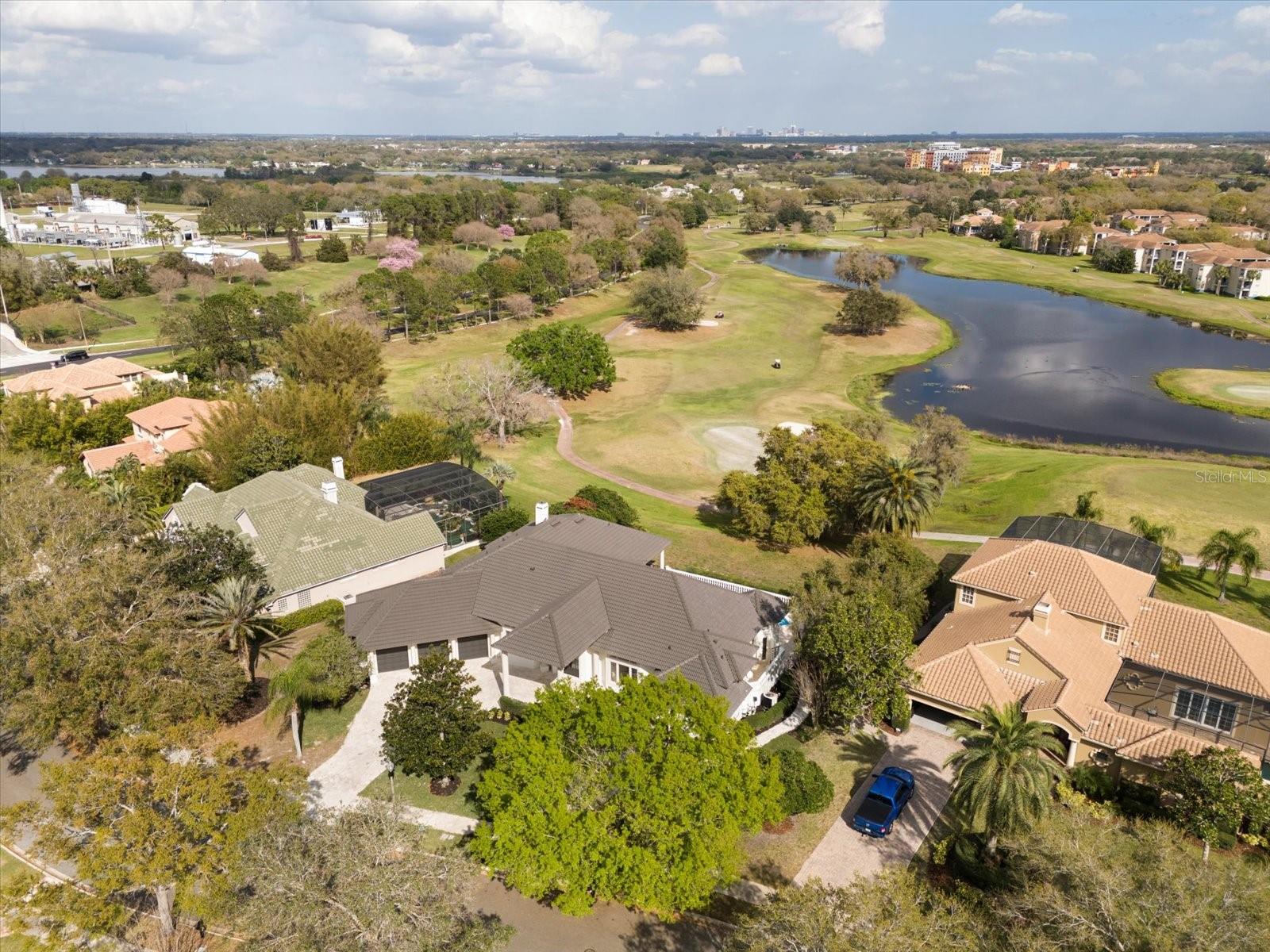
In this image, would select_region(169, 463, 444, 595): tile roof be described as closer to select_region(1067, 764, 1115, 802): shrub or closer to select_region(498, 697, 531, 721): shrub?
select_region(498, 697, 531, 721): shrub

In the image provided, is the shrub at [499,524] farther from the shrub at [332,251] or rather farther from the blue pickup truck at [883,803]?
the shrub at [332,251]

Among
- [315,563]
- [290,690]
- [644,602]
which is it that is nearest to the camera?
[290,690]

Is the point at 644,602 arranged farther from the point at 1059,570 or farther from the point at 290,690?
the point at 1059,570

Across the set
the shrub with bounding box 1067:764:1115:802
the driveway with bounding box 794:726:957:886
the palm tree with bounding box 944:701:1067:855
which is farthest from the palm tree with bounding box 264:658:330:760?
the shrub with bounding box 1067:764:1115:802

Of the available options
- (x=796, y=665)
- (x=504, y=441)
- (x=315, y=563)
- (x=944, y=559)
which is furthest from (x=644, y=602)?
(x=504, y=441)

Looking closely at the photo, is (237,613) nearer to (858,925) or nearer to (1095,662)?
(858,925)
